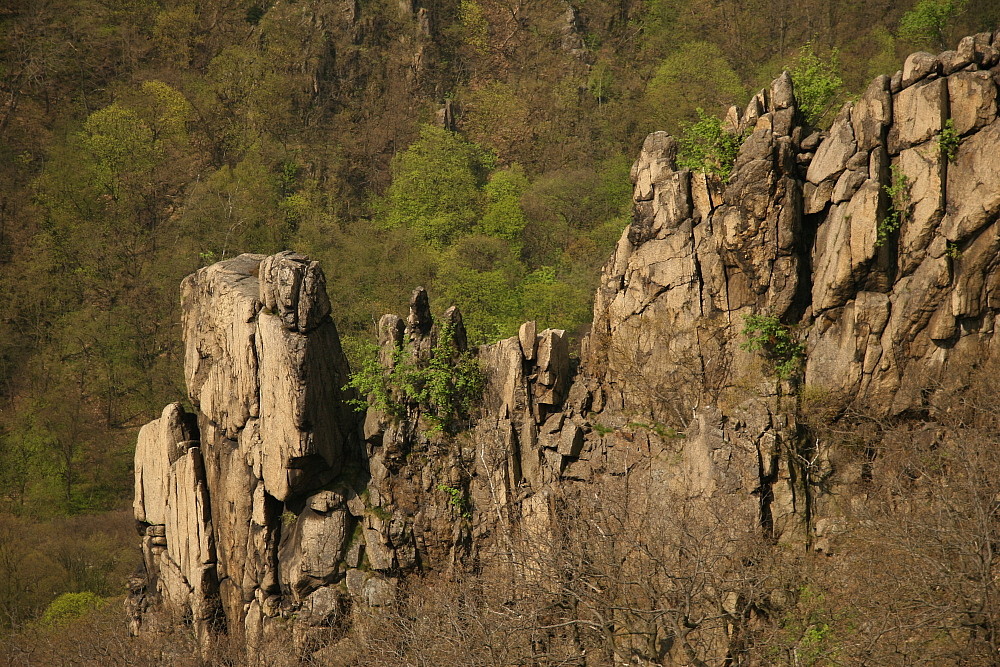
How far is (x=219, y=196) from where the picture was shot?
51.9 m

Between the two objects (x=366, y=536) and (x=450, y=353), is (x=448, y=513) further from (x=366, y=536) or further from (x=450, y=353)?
(x=450, y=353)

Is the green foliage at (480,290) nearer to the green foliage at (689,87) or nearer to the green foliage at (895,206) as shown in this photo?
the green foliage at (689,87)

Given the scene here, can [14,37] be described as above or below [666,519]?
above

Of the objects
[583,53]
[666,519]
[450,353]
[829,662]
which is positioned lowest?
[829,662]

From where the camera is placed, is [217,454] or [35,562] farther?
[35,562]

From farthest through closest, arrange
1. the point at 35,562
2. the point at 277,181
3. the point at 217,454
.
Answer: the point at 277,181, the point at 35,562, the point at 217,454

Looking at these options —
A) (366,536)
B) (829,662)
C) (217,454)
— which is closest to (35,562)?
(217,454)

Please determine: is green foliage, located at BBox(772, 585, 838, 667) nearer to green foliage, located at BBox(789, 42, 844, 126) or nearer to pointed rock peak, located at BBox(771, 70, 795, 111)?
pointed rock peak, located at BBox(771, 70, 795, 111)

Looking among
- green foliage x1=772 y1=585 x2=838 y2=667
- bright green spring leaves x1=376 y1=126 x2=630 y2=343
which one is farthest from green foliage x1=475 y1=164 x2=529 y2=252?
green foliage x1=772 y1=585 x2=838 y2=667

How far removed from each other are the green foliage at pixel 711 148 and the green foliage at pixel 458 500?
9.64m

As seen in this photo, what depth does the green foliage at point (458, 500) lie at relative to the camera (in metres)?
23.7

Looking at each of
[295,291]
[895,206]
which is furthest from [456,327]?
[895,206]

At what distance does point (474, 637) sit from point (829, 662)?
697 centimetres

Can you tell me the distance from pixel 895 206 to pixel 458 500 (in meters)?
12.1
